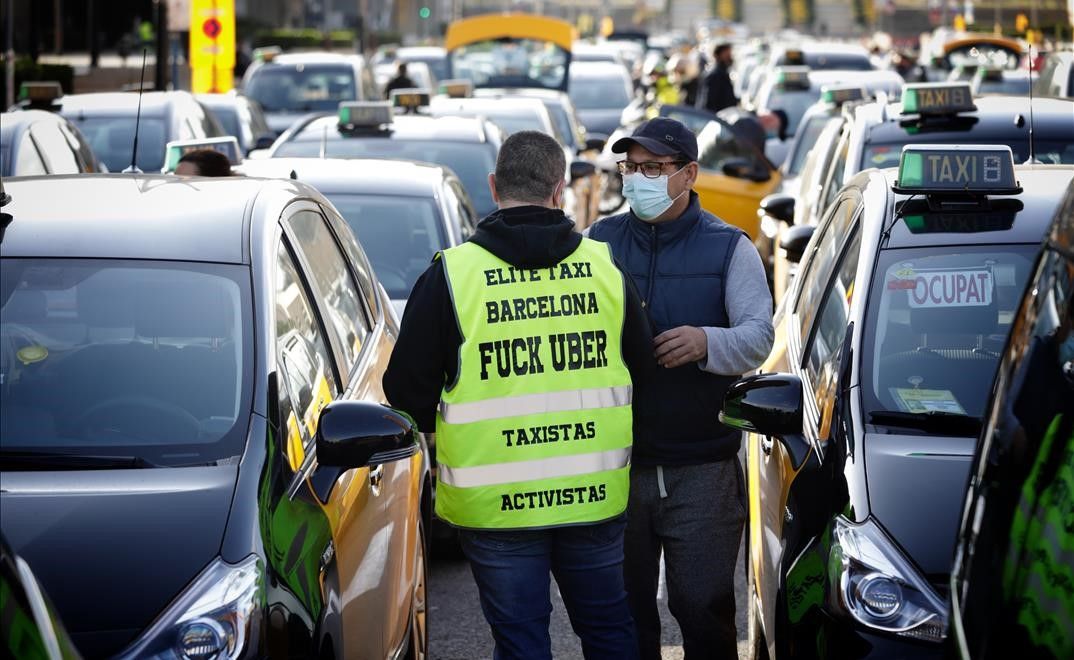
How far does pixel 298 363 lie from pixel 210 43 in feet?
60.5

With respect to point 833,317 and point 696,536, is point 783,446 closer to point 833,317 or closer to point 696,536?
point 696,536

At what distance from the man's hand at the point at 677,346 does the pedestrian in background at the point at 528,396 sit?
299mm

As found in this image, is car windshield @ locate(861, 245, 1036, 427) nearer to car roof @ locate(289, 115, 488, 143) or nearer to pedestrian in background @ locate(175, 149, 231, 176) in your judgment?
pedestrian in background @ locate(175, 149, 231, 176)

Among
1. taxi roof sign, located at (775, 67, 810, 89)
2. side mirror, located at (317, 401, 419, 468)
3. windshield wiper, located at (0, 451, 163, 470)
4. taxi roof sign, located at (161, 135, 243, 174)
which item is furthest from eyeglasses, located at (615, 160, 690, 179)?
taxi roof sign, located at (775, 67, 810, 89)

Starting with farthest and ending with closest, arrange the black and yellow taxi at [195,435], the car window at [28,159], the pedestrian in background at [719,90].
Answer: the pedestrian in background at [719,90], the car window at [28,159], the black and yellow taxi at [195,435]

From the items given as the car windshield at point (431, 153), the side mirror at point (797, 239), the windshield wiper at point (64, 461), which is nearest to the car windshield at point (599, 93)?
the car windshield at point (431, 153)

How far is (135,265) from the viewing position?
456 centimetres

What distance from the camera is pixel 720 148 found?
13594mm

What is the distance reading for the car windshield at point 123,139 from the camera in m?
13.6

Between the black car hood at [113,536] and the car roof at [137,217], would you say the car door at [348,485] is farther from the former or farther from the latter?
the black car hood at [113,536]

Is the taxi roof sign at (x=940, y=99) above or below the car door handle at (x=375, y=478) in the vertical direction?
above

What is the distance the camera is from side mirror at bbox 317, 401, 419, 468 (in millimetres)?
4129

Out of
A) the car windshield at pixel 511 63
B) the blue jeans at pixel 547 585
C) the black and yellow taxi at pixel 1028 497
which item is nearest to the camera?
the black and yellow taxi at pixel 1028 497

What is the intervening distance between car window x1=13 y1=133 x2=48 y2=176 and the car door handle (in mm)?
6309
